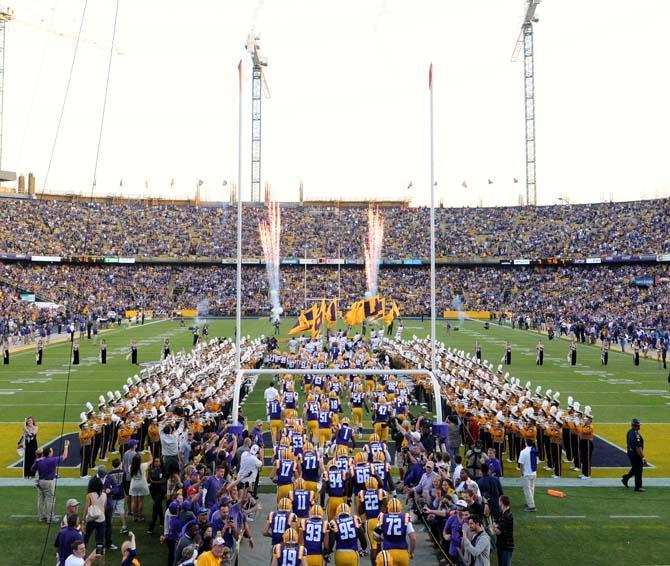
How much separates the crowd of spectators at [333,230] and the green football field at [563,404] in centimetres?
2015

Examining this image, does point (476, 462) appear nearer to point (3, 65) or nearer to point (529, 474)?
point (529, 474)

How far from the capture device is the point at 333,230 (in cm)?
6225

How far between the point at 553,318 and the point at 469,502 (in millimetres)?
39547

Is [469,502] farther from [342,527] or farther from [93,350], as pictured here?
[93,350]

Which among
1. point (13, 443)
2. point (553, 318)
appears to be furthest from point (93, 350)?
point (553, 318)

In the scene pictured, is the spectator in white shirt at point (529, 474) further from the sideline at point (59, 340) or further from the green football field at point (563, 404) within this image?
the sideline at point (59, 340)

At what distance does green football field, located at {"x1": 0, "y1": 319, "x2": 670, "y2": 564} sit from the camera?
8320mm

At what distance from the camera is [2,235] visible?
5075 centimetres

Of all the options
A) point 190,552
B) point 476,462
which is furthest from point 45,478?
point 476,462

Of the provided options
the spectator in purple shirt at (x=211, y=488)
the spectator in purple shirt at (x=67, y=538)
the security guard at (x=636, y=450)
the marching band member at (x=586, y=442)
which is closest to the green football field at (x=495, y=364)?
the marching band member at (x=586, y=442)

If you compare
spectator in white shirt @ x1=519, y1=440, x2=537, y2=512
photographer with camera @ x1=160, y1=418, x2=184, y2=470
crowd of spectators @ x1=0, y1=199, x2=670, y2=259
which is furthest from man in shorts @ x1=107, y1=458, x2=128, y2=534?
crowd of spectators @ x1=0, y1=199, x2=670, y2=259

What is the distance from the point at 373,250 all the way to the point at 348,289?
4.27 metres

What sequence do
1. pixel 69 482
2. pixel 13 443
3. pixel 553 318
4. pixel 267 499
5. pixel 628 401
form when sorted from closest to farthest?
pixel 267 499
pixel 69 482
pixel 13 443
pixel 628 401
pixel 553 318

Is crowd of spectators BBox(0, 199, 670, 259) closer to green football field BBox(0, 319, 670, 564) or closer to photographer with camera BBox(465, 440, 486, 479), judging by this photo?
green football field BBox(0, 319, 670, 564)
